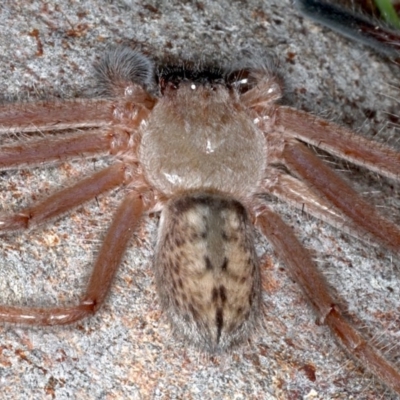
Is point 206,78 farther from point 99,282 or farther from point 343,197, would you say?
point 99,282

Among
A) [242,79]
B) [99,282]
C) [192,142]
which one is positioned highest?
[242,79]

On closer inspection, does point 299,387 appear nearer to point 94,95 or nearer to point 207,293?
point 207,293

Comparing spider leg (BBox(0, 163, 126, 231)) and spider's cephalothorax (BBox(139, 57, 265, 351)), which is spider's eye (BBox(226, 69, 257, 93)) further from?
spider leg (BBox(0, 163, 126, 231))

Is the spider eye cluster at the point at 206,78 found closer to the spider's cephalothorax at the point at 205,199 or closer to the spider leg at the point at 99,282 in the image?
the spider's cephalothorax at the point at 205,199

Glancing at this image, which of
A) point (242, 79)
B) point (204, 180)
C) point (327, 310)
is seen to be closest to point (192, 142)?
point (204, 180)

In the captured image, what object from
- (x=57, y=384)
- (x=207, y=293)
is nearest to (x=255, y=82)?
(x=207, y=293)

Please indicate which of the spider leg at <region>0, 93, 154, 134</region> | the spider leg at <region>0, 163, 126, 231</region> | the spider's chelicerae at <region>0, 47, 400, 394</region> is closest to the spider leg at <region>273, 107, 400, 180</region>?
the spider's chelicerae at <region>0, 47, 400, 394</region>
